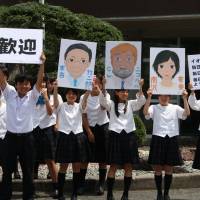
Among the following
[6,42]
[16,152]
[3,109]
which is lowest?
[16,152]

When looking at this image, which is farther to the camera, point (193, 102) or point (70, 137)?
point (193, 102)

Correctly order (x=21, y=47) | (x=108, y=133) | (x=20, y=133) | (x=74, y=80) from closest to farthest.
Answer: (x=20, y=133) → (x=21, y=47) → (x=74, y=80) → (x=108, y=133)

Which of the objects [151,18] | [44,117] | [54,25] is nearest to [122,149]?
[44,117]

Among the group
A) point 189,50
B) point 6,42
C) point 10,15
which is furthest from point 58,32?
point 189,50

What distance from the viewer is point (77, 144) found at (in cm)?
761

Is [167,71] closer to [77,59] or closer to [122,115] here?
[122,115]

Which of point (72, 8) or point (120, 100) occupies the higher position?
point (72, 8)

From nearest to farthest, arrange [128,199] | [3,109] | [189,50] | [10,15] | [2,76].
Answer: [2,76]
[3,109]
[128,199]
[10,15]
[189,50]

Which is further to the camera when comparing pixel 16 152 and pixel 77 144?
pixel 77 144

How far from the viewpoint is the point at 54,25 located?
35.2 feet

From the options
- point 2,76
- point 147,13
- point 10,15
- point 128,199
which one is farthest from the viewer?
point 147,13

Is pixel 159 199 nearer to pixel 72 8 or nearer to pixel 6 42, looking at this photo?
pixel 6 42

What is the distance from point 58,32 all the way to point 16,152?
4.45 meters

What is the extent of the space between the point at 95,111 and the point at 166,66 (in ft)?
4.12
